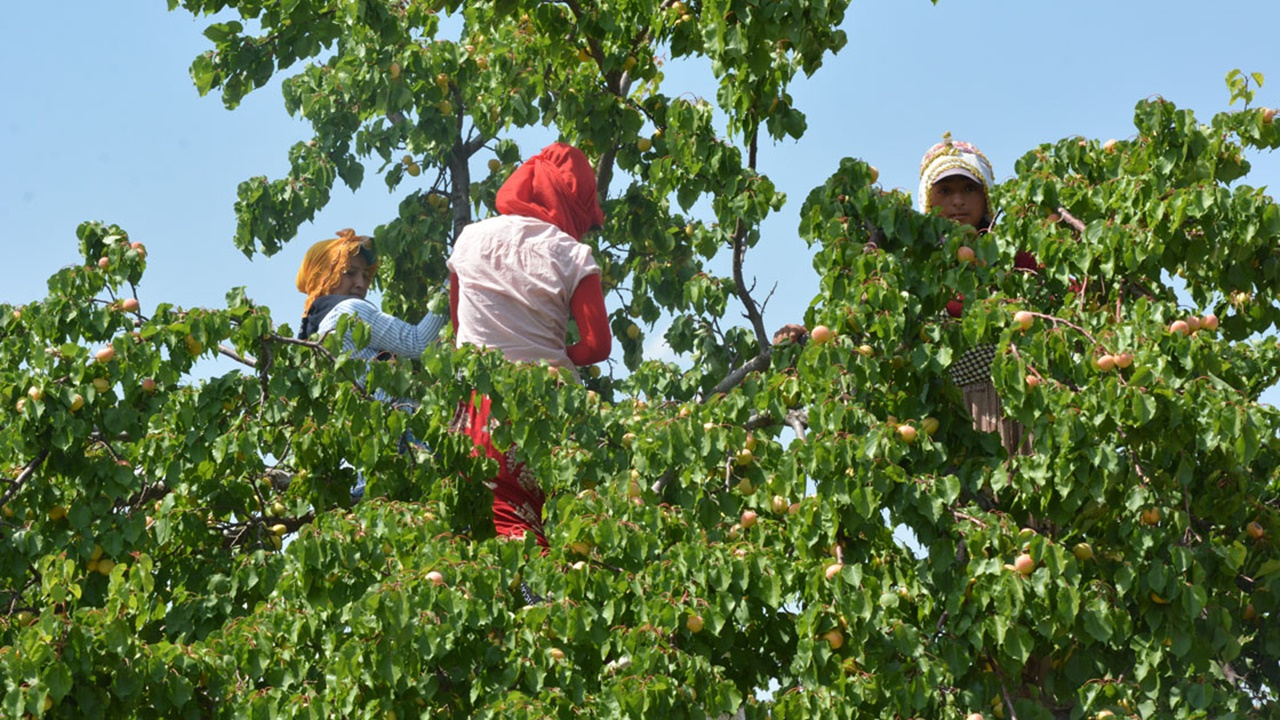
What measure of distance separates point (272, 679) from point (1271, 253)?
11.7 ft

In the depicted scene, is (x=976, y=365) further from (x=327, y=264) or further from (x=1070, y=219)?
(x=327, y=264)

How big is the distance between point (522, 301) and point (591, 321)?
282mm

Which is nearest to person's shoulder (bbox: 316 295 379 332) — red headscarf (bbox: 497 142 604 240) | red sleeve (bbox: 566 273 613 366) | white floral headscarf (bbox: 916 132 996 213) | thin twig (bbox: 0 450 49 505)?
red headscarf (bbox: 497 142 604 240)

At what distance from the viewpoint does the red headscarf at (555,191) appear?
7078 mm

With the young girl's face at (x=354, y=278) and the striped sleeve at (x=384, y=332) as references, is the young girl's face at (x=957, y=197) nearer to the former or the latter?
the striped sleeve at (x=384, y=332)

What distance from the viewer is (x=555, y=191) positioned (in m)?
7.11

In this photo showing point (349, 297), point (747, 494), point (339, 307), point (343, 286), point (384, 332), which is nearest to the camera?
point (747, 494)

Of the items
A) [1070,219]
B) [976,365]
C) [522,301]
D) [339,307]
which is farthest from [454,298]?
[1070,219]

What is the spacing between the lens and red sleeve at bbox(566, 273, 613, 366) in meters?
Result: 6.83

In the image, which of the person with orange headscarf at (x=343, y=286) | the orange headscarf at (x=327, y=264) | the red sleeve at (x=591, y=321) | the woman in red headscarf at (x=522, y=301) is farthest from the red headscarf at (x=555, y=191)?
the orange headscarf at (x=327, y=264)

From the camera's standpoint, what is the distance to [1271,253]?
19.9ft

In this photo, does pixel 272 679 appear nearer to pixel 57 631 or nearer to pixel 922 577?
pixel 57 631

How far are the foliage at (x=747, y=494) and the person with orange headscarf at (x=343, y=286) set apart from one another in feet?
3.26

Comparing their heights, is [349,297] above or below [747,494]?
above
